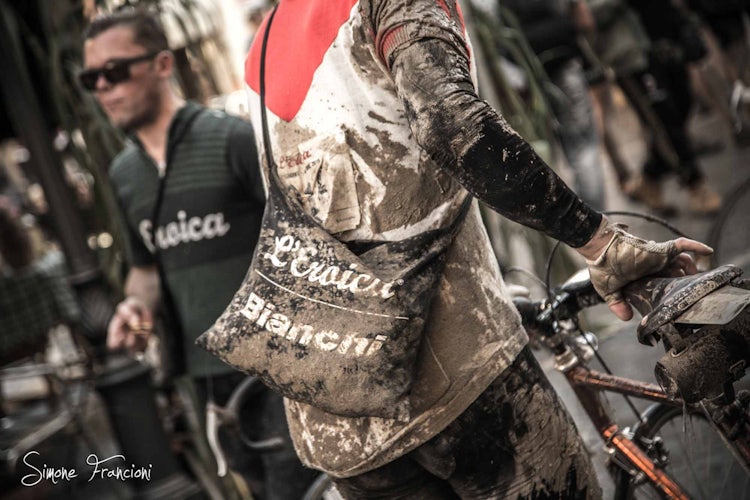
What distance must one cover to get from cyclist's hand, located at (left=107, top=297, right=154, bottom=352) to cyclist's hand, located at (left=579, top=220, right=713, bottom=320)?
1850mm

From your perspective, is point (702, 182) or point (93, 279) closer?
point (93, 279)

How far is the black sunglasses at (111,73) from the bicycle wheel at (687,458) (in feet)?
6.73

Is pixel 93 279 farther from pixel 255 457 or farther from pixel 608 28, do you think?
pixel 608 28

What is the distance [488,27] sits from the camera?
423 centimetres

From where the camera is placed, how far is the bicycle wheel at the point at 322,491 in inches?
107

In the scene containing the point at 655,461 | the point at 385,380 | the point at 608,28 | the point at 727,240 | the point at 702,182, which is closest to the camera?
the point at 385,380

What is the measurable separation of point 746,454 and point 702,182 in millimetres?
4818

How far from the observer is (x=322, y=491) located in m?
2.76

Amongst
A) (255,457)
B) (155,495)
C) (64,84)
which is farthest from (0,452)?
(255,457)

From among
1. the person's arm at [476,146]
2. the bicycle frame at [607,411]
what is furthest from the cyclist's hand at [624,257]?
the bicycle frame at [607,411]

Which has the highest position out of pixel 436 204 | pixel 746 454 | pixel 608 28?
pixel 608 28

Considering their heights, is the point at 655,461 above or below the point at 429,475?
below

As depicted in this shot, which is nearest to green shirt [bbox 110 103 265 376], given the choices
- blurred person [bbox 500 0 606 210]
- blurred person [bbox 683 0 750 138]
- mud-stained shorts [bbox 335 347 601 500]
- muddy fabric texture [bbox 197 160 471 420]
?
muddy fabric texture [bbox 197 160 471 420]

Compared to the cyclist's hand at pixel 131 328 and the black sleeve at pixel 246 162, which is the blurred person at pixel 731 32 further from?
the cyclist's hand at pixel 131 328
